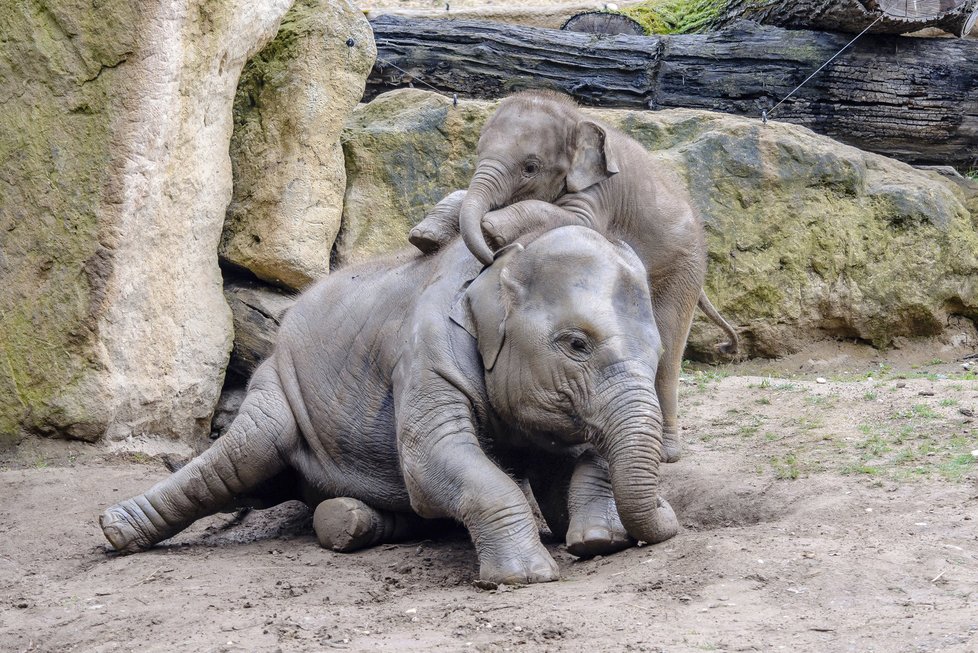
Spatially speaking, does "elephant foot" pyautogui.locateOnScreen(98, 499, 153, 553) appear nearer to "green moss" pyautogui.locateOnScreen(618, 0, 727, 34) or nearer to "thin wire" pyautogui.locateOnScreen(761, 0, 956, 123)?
"thin wire" pyautogui.locateOnScreen(761, 0, 956, 123)

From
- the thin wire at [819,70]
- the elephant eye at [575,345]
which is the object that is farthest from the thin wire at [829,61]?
the elephant eye at [575,345]

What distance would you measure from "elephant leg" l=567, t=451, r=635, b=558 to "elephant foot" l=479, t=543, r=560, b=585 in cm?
32

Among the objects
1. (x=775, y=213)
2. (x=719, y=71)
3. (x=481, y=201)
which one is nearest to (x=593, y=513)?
(x=481, y=201)

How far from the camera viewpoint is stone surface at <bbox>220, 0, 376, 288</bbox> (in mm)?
10594

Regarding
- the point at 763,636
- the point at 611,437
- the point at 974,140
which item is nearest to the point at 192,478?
the point at 611,437

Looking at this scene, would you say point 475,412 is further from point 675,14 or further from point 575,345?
point 675,14

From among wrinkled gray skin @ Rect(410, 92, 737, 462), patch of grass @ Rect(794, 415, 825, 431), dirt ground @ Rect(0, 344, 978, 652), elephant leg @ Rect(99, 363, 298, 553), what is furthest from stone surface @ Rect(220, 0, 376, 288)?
patch of grass @ Rect(794, 415, 825, 431)

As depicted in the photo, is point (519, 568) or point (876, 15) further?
point (876, 15)

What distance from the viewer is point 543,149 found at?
26.4 feet

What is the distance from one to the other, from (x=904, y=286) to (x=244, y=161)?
6545mm

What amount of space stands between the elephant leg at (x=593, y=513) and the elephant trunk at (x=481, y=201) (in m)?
1.17

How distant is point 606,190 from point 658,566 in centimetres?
341

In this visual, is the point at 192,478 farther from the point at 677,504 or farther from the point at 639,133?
the point at 639,133

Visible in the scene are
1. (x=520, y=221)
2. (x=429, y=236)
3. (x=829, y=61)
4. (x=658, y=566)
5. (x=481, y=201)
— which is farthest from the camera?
(x=829, y=61)
